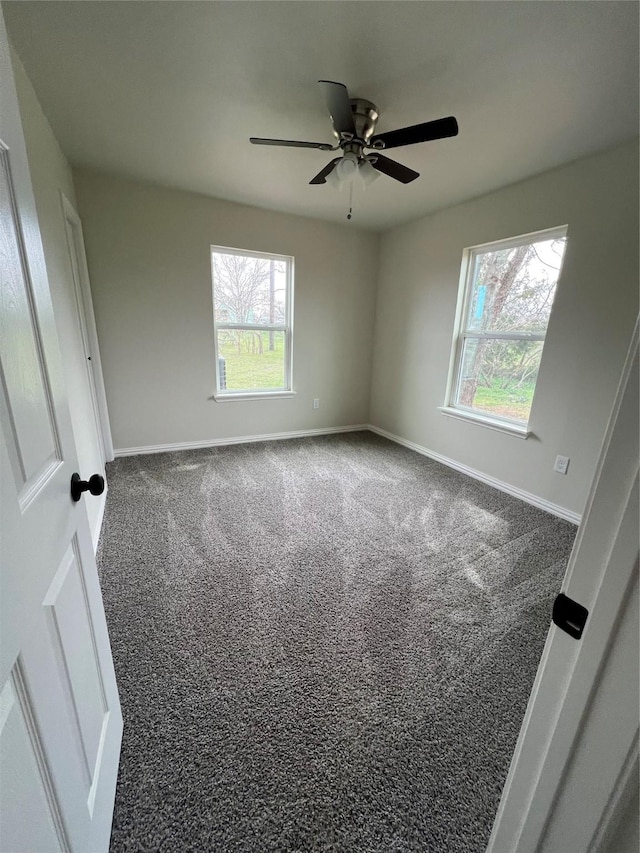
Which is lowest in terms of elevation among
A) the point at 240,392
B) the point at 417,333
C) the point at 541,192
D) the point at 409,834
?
the point at 409,834

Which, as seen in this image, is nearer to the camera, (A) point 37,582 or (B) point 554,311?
(A) point 37,582

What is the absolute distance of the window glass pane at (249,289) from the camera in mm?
3508

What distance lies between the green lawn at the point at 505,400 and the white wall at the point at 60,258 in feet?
10.4

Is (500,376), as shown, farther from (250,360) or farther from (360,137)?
(250,360)

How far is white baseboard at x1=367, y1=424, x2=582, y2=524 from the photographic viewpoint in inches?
102

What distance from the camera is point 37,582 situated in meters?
0.59

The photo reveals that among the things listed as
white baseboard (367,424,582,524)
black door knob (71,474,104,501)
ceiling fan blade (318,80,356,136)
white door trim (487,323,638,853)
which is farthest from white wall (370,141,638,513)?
black door knob (71,474,104,501)

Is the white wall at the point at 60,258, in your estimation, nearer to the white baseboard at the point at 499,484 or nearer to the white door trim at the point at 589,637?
the white door trim at the point at 589,637

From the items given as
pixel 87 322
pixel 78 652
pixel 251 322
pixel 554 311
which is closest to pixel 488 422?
Answer: pixel 554 311

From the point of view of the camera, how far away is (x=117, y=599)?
1.71 m

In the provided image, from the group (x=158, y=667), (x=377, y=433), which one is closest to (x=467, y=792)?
(x=158, y=667)

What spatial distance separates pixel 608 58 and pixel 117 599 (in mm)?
3356

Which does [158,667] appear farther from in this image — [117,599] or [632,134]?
[632,134]

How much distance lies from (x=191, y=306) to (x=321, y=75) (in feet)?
7.21
